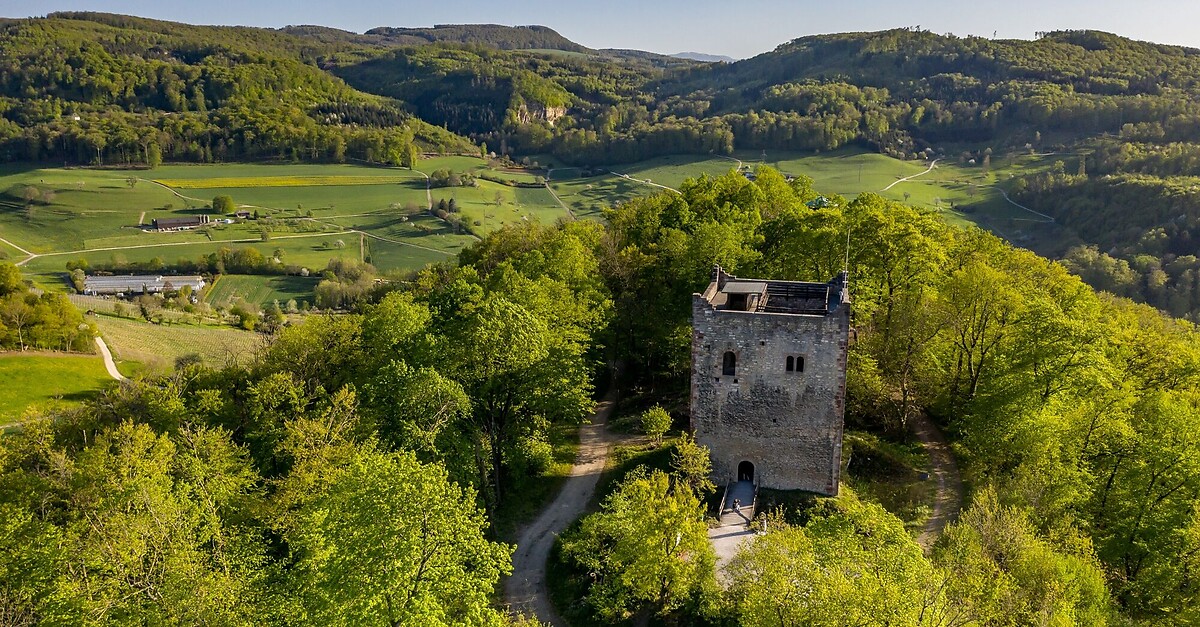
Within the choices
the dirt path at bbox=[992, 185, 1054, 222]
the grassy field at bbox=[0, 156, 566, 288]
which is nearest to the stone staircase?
the grassy field at bbox=[0, 156, 566, 288]

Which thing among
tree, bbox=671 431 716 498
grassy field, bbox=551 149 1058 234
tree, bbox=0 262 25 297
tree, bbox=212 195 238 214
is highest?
grassy field, bbox=551 149 1058 234

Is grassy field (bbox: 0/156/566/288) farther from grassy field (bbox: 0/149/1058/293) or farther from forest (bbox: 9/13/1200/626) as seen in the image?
forest (bbox: 9/13/1200/626)

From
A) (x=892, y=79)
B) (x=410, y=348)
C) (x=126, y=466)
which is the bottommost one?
(x=126, y=466)

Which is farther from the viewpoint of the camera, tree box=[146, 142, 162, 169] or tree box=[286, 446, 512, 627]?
tree box=[146, 142, 162, 169]

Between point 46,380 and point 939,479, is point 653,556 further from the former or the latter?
point 46,380

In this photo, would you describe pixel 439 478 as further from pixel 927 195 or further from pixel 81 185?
pixel 81 185

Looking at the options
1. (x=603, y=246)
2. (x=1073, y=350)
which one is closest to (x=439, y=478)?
(x=1073, y=350)

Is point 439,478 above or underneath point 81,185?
underneath
